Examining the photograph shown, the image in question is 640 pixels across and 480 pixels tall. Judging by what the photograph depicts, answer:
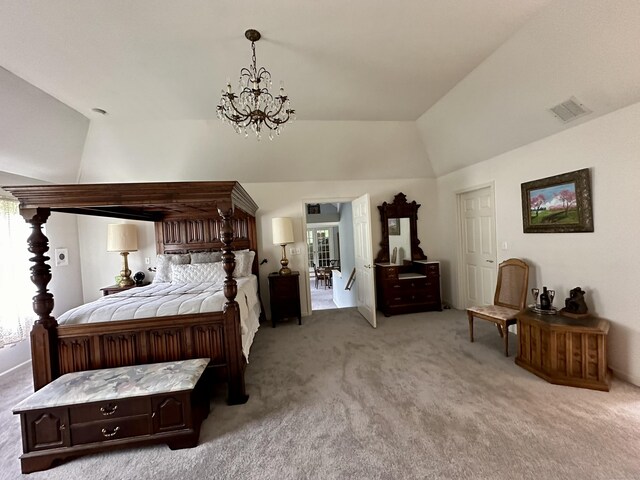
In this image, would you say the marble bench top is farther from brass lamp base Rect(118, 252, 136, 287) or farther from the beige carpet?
brass lamp base Rect(118, 252, 136, 287)

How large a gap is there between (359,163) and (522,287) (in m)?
2.86

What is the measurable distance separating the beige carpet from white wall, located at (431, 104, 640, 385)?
1.84 ft

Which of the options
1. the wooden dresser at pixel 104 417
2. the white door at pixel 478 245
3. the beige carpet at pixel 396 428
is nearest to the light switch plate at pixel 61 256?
the beige carpet at pixel 396 428

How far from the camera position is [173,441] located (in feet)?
5.90

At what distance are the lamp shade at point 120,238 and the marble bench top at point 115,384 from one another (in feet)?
8.00

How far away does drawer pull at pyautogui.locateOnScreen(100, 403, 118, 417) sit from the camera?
1.76 meters

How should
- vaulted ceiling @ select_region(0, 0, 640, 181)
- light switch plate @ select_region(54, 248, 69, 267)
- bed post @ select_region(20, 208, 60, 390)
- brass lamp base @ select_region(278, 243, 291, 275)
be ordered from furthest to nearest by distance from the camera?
brass lamp base @ select_region(278, 243, 291, 275) < light switch plate @ select_region(54, 248, 69, 267) < bed post @ select_region(20, 208, 60, 390) < vaulted ceiling @ select_region(0, 0, 640, 181)

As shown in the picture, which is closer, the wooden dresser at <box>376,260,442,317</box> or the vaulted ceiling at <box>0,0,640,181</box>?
the vaulted ceiling at <box>0,0,640,181</box>

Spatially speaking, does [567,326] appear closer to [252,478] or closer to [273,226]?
[252,478]

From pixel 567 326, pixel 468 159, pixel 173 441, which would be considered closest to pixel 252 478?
pixel 173 441

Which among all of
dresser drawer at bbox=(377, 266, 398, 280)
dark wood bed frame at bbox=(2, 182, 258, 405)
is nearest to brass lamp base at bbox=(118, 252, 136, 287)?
dark wood bed frame at bbox=(2, 182, 258, 405)

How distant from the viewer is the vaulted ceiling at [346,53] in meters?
1.82

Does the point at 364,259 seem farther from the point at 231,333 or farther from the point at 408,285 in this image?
the point at 231,333

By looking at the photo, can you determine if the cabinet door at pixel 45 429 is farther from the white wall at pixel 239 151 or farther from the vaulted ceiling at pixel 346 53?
the white wall at pixel 239 151
